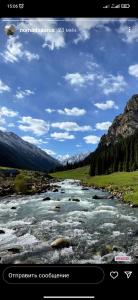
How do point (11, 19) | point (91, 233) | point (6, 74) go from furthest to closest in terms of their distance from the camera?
1. point (91, 233)
2. point (6, 74)
3. point (11, 19)
